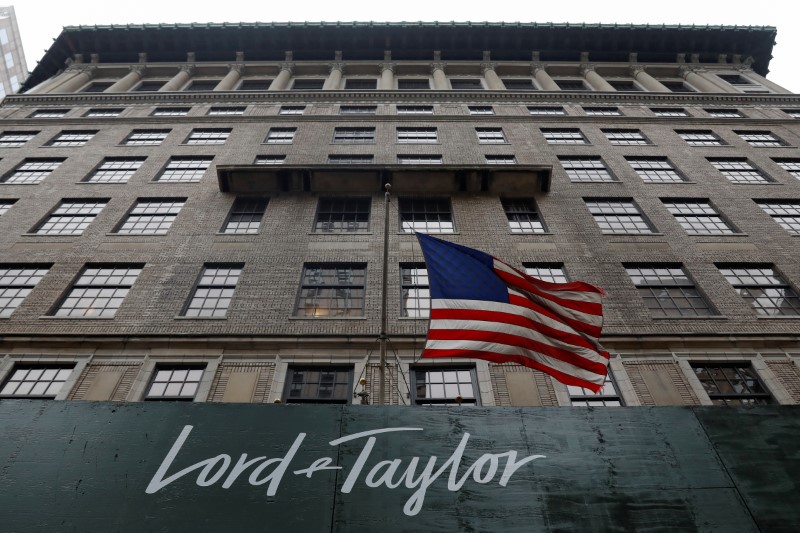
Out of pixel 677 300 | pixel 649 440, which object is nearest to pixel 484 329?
pixel 649 440

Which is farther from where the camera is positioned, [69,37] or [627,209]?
[69,37]

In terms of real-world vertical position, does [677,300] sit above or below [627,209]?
below

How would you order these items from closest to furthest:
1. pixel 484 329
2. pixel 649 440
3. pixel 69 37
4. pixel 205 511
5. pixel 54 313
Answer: pixel 205 511, pixel 649 440, pixel 484 329, pixel 54 313, pixel 69 37

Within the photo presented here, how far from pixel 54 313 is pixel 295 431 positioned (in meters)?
10.9

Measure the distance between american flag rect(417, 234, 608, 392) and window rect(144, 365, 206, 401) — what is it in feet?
23.3

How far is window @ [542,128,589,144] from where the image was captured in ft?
80.6

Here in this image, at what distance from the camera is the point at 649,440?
8.38 meters

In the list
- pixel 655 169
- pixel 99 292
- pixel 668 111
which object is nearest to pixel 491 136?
pixel 655 169

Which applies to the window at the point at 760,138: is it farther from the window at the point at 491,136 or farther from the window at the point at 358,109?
the window at the point at 358,109

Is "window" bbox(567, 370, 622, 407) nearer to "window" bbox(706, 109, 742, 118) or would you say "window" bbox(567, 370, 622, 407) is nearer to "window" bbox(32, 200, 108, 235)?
"window" bbox(32, 200, 108, 235)

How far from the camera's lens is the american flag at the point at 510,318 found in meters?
9.27

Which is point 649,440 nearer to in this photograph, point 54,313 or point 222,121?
point 54,313

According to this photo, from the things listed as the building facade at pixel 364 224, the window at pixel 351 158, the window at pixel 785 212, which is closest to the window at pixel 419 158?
the building facade at pixel 364 224

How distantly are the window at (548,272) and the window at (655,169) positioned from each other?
8102 mm
